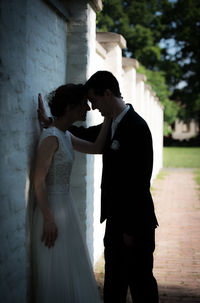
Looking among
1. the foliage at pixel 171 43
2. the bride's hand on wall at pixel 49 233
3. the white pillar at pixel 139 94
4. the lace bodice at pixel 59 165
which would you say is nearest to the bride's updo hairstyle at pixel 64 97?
the lace bodice at pixel 59 165

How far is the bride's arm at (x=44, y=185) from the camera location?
10.8 feet

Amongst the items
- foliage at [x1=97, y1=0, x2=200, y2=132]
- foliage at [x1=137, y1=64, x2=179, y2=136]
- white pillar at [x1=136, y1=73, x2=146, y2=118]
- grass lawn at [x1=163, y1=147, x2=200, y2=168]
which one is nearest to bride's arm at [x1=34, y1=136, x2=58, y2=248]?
white pillar at [x1=136, y1=73, x2=146, y2=118]

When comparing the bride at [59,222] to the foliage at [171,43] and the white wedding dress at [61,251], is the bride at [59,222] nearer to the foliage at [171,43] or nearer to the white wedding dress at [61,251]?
the white wedding dress at [61,251]

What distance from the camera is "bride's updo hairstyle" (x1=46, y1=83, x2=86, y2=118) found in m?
3.54

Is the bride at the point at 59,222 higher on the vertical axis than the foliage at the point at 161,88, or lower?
lower

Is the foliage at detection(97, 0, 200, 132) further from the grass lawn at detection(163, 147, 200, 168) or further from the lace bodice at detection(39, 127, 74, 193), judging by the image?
the lace bodice at detection(39, 127, 74, 193)

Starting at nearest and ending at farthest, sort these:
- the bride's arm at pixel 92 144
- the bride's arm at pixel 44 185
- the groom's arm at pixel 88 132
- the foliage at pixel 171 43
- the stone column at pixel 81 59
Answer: the bride's arm at pixel 44 185, the bride's arm at pixel 92 144, the groom's arm at pixel 88 132, the stone column at pixel 81 59, the foliage at pixel 171 43

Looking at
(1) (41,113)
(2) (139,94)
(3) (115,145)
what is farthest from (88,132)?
(2) (139,94)

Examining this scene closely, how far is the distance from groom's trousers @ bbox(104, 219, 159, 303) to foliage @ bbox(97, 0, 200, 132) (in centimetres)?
2894

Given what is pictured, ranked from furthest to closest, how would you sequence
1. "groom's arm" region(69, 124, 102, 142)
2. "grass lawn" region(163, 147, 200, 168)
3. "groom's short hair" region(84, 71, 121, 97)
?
1. "grass lawn" region(163, 147, 200, 168)
2. "groom's arm" region(69, 124, 102, 142)
3. "groom's short hair" region(84, 71, 121, 97)

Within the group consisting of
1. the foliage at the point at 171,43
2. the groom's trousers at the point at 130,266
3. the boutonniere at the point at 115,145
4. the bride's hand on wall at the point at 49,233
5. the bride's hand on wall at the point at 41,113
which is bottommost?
the groom's trousers at the point at 130,266

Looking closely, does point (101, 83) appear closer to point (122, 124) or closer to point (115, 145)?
point (122, 124)

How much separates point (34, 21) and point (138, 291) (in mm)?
2510

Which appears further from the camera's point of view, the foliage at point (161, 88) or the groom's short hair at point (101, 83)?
the foliage at point (161, 88)
